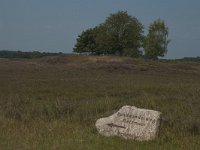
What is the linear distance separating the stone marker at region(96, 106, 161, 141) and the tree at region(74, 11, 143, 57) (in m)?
78.8

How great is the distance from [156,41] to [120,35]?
939 centimetres

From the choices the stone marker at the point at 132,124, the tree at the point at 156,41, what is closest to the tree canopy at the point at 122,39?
the tree at the point at 156,41

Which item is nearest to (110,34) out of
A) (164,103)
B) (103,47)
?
(103,47)

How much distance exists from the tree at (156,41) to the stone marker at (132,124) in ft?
286

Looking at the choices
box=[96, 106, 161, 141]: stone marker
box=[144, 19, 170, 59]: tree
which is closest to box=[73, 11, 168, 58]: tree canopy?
box=[144, 19, 170, 59]: tree

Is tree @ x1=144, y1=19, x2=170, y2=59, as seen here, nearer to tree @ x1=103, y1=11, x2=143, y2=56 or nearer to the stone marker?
tree @ x1=103, y1=11, x2=143, y2=56

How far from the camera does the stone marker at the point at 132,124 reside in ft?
33.9

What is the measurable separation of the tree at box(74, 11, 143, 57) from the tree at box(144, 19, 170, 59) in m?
2.78

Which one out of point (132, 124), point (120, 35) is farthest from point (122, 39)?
point (132, 124)

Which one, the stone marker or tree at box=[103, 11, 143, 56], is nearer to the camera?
the stone marker

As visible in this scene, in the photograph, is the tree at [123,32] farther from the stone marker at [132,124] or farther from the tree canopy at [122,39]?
the stone marker at [132,124]

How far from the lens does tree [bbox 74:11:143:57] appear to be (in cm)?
9125

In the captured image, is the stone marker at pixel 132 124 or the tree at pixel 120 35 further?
the tree at pixel 120 35

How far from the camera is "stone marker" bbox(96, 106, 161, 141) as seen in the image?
10.3m
